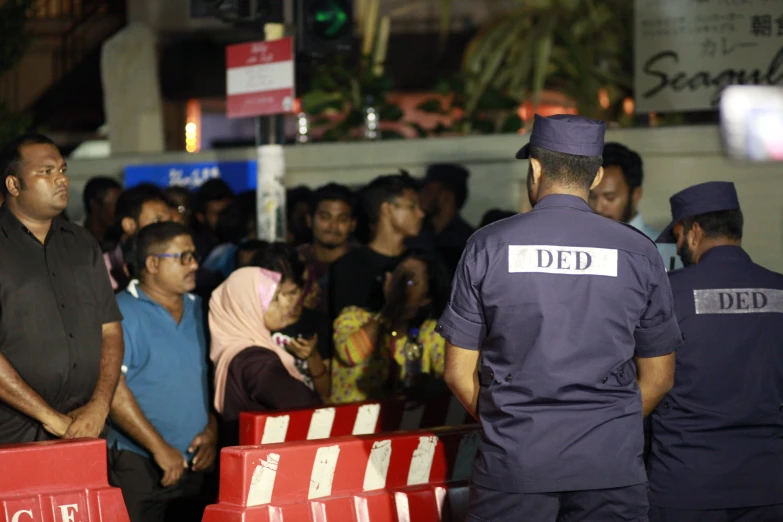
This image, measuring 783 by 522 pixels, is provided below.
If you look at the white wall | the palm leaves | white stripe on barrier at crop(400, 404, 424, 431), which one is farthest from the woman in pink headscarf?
the palm leaves

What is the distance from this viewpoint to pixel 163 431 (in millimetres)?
6004

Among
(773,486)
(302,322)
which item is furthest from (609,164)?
(773,486)

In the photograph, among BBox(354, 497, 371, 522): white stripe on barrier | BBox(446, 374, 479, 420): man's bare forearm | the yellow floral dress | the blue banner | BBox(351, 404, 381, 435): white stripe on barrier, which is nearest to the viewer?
BBox(446, 374, 479, 420): man's bare forearm

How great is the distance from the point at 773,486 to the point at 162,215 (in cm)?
433

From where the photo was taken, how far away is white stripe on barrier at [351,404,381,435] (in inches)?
217

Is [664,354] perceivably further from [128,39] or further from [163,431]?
[128,39]

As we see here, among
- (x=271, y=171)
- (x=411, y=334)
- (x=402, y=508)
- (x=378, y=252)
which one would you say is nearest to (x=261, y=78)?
(x=271, y=171)

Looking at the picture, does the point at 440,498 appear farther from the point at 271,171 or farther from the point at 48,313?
the point at 271,171

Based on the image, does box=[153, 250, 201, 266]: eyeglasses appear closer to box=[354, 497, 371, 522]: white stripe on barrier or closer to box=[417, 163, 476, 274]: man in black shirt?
box=[354, 497, 371, 522]: white stripe on barrier

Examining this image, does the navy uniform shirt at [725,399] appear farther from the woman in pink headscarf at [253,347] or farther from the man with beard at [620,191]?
the woman in pink headscarf at [253,347]

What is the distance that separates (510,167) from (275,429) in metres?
5.15

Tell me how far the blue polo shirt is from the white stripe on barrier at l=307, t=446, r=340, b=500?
1467mm

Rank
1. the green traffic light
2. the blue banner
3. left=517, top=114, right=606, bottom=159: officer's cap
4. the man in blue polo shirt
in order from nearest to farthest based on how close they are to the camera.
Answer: left=517, top=114, right=606, bottom=159: officer's cap, the man in blue polo shirt, the green traffic light, the blue banner

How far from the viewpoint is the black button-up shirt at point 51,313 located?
5.22 meters
